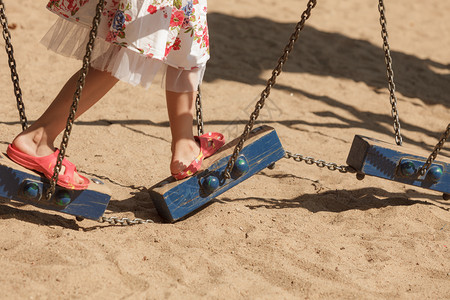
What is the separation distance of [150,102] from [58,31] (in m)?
1.81

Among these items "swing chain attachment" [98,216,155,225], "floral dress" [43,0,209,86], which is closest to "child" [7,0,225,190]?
"floral dress" [43,0,209,86]

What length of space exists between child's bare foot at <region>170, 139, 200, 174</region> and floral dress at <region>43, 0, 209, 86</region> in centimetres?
34

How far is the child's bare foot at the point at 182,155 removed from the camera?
8.09 ft

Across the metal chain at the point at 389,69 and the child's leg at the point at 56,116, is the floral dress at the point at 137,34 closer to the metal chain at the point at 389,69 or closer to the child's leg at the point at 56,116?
the child's leg at the point at 56,116

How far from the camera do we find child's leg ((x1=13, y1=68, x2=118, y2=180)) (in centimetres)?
226

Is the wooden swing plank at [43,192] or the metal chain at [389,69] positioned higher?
the metal chain at [389,69]

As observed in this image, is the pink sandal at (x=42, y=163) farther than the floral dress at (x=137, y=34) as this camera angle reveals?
Yes

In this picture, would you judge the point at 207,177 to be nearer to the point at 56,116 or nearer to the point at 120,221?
the point at 120,221

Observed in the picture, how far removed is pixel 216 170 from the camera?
2.55 m

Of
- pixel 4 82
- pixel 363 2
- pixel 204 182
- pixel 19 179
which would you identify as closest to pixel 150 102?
pixel 4 82

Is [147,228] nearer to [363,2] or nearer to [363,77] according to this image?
[363,77]

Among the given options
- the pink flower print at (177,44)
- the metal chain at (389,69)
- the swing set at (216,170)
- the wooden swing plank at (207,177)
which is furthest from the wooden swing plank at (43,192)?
the metal chain at (389,69)

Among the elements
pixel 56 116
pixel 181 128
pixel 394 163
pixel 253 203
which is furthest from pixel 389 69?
pixel 56 116

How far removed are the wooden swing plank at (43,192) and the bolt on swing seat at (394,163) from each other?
3.86ft
